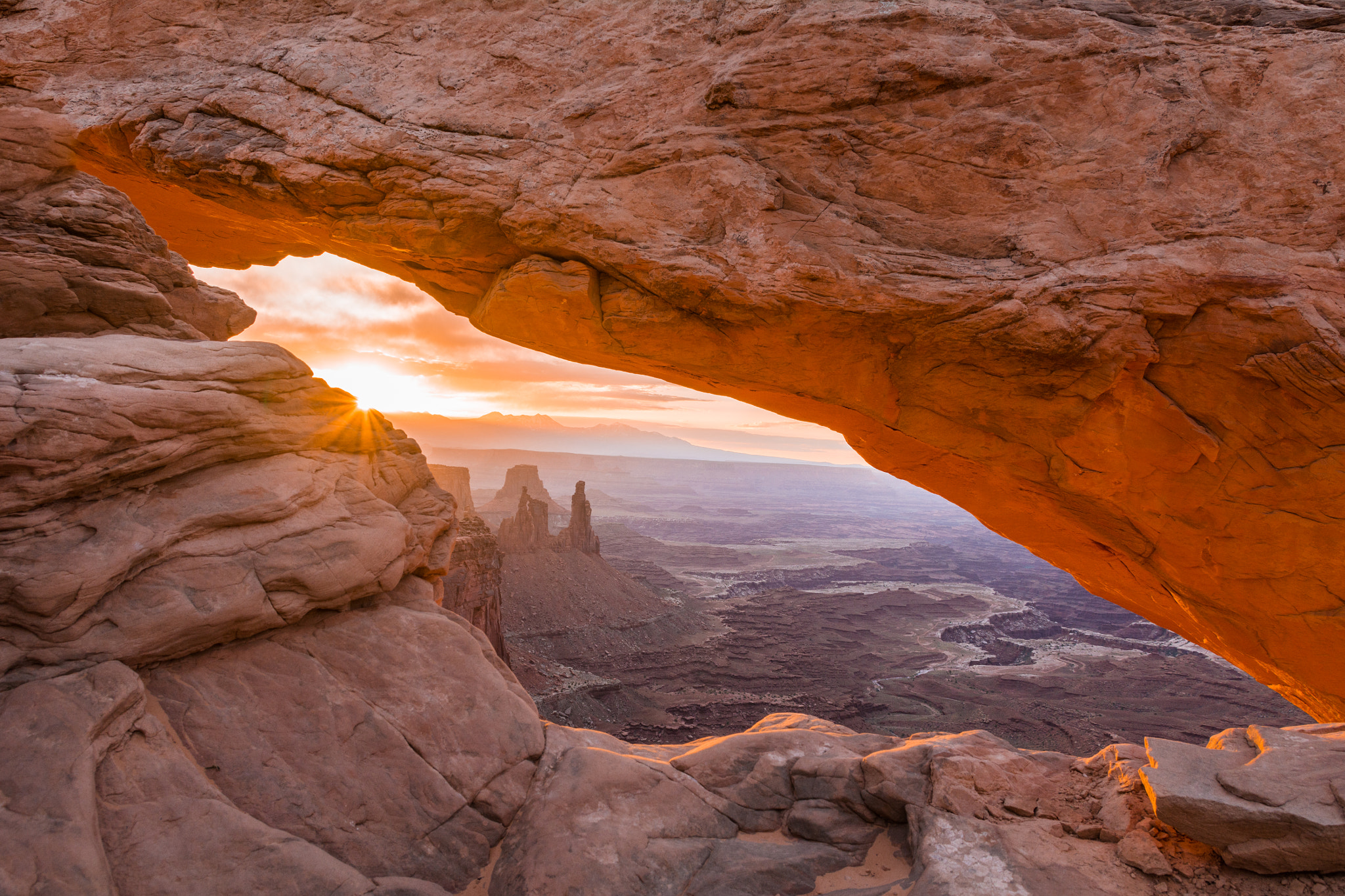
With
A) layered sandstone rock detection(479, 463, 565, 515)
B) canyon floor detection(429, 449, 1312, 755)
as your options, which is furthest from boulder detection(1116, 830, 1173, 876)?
layered sandstone rock detection(479, 463, 565, 515)

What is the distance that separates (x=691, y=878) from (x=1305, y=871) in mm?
5760

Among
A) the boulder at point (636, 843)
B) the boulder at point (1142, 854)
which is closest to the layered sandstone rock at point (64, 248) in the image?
the boulder at point (636, 843)

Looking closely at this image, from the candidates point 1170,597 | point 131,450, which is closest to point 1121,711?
point 1170,597

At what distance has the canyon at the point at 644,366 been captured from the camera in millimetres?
6047

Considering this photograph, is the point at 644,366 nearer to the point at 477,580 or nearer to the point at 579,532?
the point at 477,580

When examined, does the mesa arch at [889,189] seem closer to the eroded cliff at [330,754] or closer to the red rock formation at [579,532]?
the eroded cliff at [330,754]

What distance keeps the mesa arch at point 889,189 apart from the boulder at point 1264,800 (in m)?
3.43

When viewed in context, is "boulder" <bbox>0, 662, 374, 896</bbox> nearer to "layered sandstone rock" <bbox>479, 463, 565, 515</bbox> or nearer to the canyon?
the canyon

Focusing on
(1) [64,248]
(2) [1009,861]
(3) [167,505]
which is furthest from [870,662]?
(1) [64,248]

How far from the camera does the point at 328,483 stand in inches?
320

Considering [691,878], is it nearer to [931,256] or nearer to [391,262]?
[931,256]

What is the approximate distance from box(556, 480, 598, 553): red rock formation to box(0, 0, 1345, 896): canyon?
5269 centimetres

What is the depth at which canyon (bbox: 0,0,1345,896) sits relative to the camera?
19.8ft

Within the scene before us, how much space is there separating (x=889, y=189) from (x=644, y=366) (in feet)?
15.2
